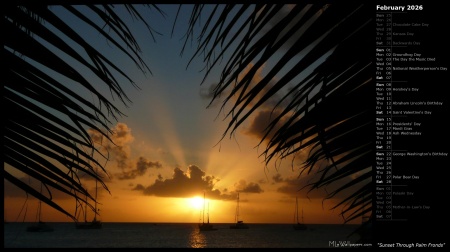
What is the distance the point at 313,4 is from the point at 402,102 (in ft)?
1.03

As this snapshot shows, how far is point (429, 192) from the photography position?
103 cm

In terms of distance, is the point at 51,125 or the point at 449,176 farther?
the point at 51,125

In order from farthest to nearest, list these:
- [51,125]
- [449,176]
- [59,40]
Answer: [51,125] → [59,40] → [449,176]

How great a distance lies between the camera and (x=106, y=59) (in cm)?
133

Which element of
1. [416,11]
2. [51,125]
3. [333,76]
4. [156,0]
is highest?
[156,0]

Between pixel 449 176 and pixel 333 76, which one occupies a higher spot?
pixel 333 76

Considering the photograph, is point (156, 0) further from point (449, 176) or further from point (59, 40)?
point (449, 176)

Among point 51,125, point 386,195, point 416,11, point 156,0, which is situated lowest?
point 386,195

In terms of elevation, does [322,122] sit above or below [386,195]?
above

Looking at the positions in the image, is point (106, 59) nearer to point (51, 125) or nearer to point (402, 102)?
point (51, 125)

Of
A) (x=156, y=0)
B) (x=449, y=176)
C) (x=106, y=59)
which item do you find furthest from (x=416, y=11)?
(x=106, y=59)

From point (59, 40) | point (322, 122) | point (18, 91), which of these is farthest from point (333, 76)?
point (18, 91)

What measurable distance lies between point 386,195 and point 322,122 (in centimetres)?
24

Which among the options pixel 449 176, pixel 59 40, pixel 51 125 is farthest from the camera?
pixel 51 125
